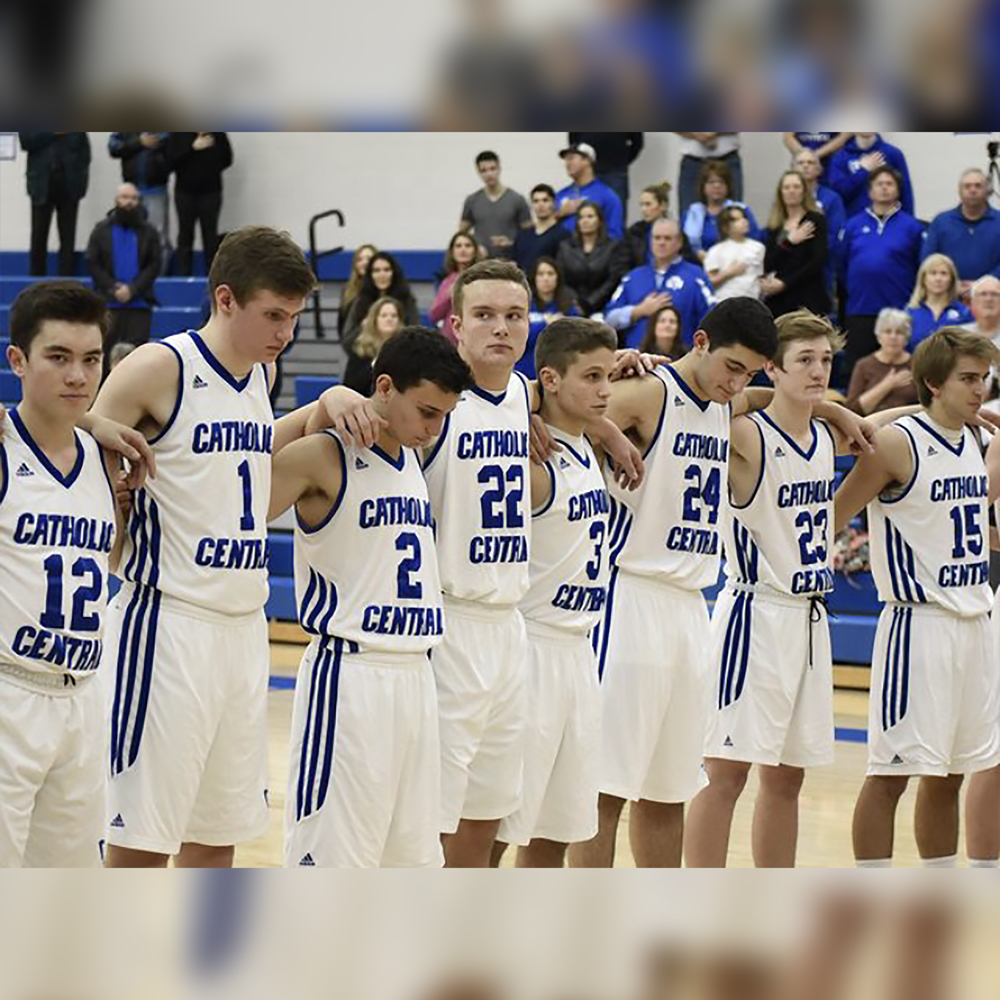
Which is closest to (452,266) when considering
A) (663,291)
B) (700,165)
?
(663,291)

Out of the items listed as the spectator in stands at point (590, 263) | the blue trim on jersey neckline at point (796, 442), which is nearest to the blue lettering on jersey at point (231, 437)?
the blue trim on jersey neckline at point (796, 442)

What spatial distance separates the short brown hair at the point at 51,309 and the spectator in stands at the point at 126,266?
11.6m

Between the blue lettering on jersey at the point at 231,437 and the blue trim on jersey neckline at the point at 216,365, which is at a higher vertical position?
the blue trim on jersey neckline at the point at 216,365

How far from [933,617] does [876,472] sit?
2.02ft

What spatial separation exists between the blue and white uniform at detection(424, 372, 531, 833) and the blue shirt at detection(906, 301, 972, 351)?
7531mm

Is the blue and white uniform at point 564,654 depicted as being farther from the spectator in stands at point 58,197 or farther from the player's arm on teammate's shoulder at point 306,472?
the spectator in stands at point 58,197

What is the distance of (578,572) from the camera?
17.2ft

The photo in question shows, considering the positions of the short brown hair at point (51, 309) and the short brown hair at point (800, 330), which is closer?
the short brown hair at point (51, 309)

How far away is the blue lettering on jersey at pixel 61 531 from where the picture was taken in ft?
12.0

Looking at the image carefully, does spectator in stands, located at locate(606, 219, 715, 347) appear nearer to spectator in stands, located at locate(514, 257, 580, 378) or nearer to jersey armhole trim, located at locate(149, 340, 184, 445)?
spectator in stands, located at locate(514, 257, 580, 378)

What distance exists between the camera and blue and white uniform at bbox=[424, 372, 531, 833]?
4801 millimetres

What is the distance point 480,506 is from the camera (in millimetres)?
4867

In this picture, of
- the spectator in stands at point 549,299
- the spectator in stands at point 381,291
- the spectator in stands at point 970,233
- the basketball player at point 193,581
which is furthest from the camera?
the spectator in stands at point 381,291
